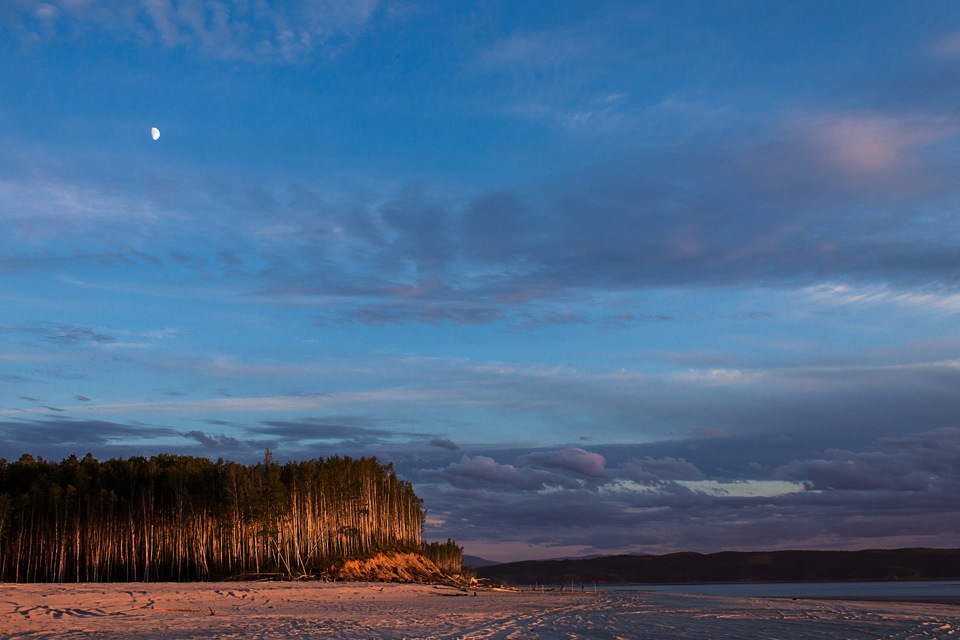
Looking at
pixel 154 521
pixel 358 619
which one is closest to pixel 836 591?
pixel 154 521

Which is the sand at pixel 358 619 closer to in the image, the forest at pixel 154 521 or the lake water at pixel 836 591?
the forest at pixel 154 521

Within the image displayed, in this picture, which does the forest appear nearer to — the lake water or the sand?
the sand

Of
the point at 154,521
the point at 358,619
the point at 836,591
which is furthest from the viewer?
the point at 836,591

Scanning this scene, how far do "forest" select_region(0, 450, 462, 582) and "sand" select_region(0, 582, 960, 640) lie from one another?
2438cm

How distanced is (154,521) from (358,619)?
160 ft

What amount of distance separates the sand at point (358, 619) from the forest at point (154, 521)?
80.0 feet

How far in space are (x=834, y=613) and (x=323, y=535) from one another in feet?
180

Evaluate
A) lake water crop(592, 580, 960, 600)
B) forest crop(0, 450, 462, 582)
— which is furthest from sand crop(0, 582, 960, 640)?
lake water crop(592, 580, 960, 600)

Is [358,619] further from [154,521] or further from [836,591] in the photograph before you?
[836,591]

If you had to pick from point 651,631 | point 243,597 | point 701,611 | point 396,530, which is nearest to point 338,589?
point 243,597

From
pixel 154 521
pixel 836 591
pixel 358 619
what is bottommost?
pixel 836 591

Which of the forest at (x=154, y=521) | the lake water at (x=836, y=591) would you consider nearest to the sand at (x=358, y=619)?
the forest at (x=154, y=521)

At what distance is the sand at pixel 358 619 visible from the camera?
26.9 m

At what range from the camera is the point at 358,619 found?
31.7m
